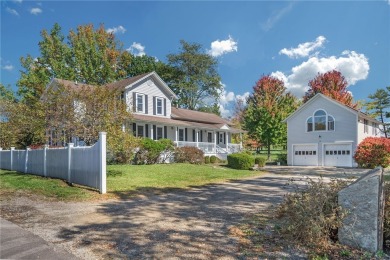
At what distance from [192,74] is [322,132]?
2559 cm

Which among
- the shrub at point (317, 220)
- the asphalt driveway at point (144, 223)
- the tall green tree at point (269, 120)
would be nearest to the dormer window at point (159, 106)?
the tall green tree at point (269, 120)

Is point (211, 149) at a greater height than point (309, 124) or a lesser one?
lesser

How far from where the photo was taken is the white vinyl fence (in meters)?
9.83

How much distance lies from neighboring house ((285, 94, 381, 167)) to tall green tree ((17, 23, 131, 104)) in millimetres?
24757

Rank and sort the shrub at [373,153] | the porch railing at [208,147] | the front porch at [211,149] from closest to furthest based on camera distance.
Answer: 1. the shrub at [373,153]
2. the porch railing at [208,147]
3. the front porch at [211,149]

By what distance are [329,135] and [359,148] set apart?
3612 mm


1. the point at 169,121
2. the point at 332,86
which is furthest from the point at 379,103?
the point at 169,121

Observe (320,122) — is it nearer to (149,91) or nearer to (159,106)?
(159,106)

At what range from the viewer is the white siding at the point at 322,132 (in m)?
26.5

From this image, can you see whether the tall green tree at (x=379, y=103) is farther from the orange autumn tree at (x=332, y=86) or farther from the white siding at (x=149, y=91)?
the white siding at (x=149, y=91)

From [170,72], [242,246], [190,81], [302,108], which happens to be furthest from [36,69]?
[242,246]

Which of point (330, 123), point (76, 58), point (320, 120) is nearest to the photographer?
point (330, 123)

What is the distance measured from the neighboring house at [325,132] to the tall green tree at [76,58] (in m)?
24.8

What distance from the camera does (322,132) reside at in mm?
28078
